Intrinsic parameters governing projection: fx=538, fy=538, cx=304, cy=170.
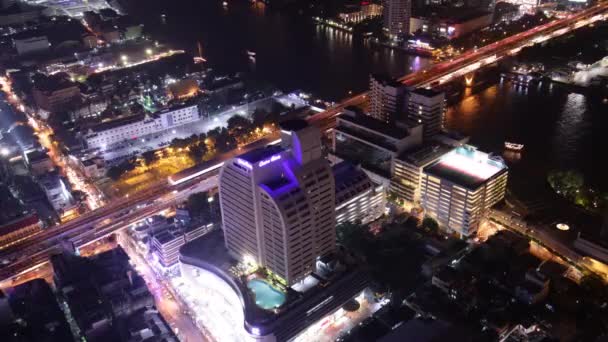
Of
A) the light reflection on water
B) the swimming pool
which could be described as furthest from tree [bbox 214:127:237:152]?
the swimming pool

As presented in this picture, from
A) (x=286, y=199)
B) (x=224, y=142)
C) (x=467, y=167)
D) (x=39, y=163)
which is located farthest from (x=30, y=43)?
(x=467, y=167)

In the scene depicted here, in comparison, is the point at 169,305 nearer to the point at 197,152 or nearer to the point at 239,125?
the point at 197,152

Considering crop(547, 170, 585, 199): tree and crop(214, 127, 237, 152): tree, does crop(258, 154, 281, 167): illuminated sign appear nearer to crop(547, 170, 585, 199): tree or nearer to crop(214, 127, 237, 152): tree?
crop(214, 127, 237, 152): tree

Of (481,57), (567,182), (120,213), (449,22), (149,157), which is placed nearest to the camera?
(120,213)

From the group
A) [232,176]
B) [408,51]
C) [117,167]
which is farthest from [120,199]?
[408,51]

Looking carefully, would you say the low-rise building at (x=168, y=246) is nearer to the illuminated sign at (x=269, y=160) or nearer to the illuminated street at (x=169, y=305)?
the illuminated street at (x=169, y=305)

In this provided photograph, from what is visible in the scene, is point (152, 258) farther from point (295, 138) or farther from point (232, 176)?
point (295, 138)
